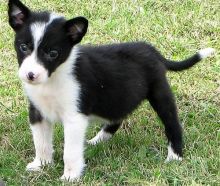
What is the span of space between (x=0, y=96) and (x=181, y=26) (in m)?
3.04

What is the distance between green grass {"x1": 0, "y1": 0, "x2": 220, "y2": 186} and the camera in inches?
196

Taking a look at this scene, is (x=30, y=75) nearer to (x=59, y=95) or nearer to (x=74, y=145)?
(x=59, y=95)

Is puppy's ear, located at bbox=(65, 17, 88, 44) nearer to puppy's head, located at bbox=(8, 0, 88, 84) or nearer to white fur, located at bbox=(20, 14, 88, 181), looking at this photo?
puppy's head, located at bbox=(8, 0, 88, 84)

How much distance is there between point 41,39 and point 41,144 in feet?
3.60

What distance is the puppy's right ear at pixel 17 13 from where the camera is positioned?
470 cm

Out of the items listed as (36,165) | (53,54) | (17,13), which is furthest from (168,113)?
(17,13)

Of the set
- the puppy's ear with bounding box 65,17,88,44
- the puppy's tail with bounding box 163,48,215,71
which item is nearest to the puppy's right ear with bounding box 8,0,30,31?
the puppy's ear with bounding box 65,17,88,44

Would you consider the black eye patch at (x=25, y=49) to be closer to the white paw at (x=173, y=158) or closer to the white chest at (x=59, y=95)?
the white chest at (x=59, y=95)

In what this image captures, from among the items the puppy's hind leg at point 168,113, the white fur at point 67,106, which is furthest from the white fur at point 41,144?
the puppy's hind leg at point 168,113

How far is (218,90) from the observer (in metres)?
6.80

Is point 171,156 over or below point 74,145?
below

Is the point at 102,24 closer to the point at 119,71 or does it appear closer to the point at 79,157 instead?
the point at 119,71

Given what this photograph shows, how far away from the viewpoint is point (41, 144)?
5191 millimetres

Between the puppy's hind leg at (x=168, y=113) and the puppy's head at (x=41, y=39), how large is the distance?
108 cm
